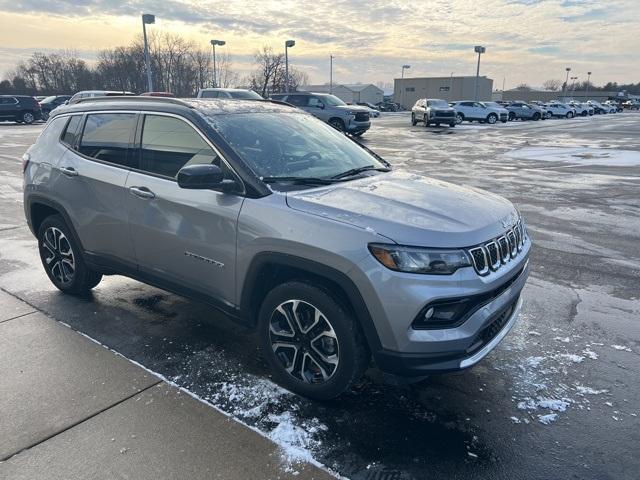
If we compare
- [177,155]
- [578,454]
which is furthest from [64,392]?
[578,454]

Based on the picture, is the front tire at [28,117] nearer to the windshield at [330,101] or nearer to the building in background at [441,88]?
the windshield at [330,101]

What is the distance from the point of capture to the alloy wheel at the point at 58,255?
481cm

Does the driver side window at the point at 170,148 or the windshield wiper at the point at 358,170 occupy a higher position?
the driver side window at the point at 170,148

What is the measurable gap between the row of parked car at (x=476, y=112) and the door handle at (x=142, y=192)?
3114 cm

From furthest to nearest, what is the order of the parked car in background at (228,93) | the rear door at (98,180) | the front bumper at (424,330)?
the parked car in background at (228,93) → the rear door at (98,180) → the front bumper at (424,330)

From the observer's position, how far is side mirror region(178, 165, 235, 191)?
3.16 m

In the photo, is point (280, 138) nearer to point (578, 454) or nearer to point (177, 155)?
point (177, 155)

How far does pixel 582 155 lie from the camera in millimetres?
16891

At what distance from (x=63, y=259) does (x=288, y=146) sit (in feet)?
8.77

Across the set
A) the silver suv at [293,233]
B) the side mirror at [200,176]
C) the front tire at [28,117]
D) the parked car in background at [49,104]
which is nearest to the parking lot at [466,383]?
the silver suv at [293,233]

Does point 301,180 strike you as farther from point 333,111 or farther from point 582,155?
point 333,111

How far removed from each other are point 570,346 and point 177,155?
11.1 feet

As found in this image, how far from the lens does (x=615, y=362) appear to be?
3662mm

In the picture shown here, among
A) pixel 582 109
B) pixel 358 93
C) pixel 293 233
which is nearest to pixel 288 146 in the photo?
pixel 293 233
